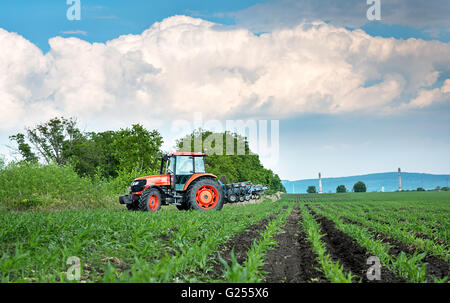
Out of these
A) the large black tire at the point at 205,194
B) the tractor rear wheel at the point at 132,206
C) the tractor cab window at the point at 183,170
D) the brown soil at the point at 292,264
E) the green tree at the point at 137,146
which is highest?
the green tree at the point at 137,146

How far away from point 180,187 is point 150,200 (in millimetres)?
1495

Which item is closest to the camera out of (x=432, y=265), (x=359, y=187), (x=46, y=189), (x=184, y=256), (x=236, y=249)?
(x=184, y=256)

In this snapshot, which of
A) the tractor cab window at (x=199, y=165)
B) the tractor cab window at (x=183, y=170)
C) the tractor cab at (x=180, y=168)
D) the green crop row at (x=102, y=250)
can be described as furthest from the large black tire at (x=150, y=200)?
the green crop row at (x=102, y=250)

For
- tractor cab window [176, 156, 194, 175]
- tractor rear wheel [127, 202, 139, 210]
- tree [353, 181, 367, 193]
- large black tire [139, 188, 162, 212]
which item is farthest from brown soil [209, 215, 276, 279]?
tree [353, 181, 367, 193]

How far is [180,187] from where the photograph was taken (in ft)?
48.6

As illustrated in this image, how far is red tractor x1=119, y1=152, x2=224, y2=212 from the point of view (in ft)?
46.1

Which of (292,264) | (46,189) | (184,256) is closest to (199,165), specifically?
(46,189)

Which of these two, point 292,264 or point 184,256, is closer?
point 184,256

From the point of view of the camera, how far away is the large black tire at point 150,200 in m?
13.3

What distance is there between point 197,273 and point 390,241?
20.5 feet

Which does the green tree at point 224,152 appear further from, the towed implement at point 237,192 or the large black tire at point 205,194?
the large black tire at point 205,194

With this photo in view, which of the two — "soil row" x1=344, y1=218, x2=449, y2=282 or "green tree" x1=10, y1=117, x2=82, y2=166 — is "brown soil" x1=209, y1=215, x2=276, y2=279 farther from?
"green tree" x1=10, y1=117, x2=82, y2=166

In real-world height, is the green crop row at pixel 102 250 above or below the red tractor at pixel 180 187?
below

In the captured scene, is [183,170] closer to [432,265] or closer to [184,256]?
[184,256]
